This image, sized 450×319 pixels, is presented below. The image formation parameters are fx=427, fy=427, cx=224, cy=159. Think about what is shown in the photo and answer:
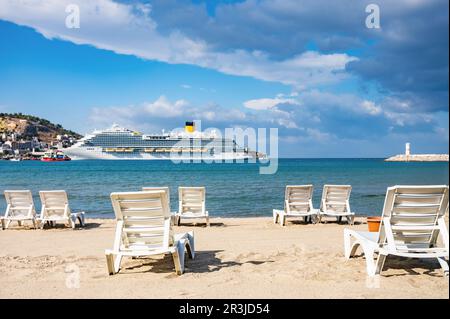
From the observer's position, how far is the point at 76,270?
4676 millimetres

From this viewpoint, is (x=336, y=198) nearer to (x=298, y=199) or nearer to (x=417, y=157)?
(x=298, y=199)

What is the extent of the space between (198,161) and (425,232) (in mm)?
64738

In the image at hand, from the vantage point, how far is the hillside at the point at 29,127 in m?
126

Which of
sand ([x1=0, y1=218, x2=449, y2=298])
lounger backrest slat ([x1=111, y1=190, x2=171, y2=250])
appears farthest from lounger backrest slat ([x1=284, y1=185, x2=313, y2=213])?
lounger backrest slat ([x1=111, y1=190, x2=171, y2=250])

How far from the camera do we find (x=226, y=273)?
172 inches

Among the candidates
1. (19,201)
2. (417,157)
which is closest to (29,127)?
(417,157)

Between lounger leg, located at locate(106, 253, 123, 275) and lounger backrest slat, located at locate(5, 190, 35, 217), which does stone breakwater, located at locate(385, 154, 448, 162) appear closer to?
lounger backrest slat, located at locate(5, 190, 35, 217)

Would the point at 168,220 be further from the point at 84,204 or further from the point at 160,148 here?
the point at 160,148

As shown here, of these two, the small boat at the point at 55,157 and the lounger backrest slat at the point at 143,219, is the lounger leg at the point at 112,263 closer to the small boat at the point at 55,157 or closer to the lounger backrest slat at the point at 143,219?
the lounger backrest slat at the point at 143,219

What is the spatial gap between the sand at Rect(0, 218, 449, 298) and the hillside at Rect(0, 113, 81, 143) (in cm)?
13070

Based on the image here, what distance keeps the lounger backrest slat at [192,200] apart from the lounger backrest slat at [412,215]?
17.6 feet

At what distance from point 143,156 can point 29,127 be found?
258 ft

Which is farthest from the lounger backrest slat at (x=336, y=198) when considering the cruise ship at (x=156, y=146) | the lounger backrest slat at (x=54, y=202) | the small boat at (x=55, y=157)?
the small boat at (x=55, y=157)

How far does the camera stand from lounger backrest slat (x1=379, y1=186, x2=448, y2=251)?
4.00 metres
